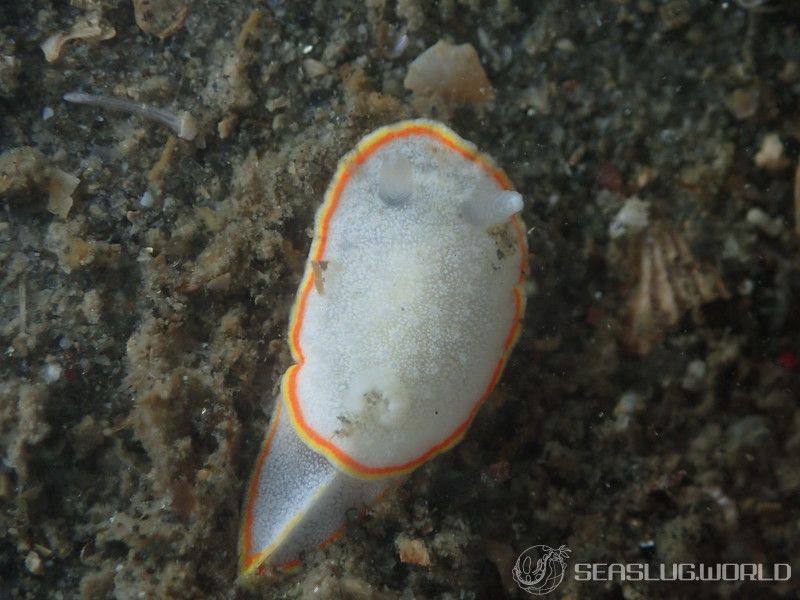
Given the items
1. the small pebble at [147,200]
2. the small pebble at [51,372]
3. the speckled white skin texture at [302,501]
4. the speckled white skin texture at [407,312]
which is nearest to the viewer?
the speckled white skin texture at [407,312]

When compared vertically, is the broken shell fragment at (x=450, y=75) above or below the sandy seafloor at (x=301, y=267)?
above

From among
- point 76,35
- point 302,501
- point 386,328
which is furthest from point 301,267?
point 76,35

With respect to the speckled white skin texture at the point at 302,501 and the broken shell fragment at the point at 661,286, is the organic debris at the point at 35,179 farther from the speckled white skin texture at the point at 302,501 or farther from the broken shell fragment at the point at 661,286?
the broken shell fragment at the point at 661,286

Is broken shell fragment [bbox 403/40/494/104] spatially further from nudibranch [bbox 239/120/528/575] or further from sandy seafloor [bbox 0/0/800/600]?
nudibranch [bbox 239/120/528/575]

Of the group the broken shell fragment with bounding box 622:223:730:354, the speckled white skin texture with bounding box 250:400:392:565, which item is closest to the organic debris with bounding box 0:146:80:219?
the speckled white skin texture with bounding box 250:400:392:565

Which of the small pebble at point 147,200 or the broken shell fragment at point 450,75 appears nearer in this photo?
the broken shell fragment at point 450,75

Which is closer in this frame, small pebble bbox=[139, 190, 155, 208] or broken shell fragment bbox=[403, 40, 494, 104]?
broken shell fragment bbox=[403, 40, 494, 104]

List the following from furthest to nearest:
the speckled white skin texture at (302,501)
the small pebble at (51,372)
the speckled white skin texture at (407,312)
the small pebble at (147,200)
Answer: the small pebble at (147,200) → the small pebble at (51,372) → the speckled white skin texture at (302,501) → the speckled white skin texture at (407,312)

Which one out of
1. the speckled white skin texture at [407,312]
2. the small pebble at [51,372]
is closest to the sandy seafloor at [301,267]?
the small pebble at [51,372]
